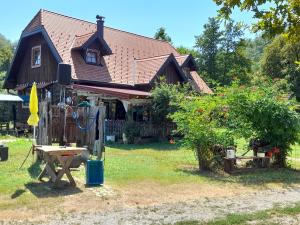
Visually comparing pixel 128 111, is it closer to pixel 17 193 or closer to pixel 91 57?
pixel 91 57

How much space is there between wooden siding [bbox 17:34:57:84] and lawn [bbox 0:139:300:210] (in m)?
10.0

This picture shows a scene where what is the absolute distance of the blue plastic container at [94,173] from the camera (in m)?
9.20

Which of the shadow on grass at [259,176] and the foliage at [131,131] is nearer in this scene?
the shadow on grass at [259,176]

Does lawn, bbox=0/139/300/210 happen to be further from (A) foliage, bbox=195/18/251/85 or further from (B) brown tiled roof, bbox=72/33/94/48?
(A) foliage, bbox=195/18/251/85

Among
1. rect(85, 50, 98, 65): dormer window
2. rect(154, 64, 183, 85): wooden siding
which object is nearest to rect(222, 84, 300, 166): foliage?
rect(154, 64, 183, 85): wooden siding

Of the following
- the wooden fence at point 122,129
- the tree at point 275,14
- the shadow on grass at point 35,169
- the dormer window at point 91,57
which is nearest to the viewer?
the tree at point 275,14

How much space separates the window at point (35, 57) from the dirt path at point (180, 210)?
19505 mm

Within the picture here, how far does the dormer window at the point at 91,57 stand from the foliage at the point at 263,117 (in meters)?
13.0

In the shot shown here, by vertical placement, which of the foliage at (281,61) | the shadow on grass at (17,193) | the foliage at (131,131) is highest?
the foliage at (281,61)

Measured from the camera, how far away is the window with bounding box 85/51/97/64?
80.0 ft

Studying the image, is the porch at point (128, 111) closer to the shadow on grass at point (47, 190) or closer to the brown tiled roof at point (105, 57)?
the brown tiled roof at point (105, 57)

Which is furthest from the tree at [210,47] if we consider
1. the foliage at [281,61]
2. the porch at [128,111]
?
the porch at [128,111]

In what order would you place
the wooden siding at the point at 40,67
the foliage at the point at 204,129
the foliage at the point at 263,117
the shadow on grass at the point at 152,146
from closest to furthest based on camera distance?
1. the foliage at the point at 204,129
2. the foliage at the point at 263,117
3. the shadow on grass at the point at 152,146
4. the wooden siding at the point at 40,67

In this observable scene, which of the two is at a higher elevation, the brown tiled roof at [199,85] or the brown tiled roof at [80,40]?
the brown tiled roof at [80,40]
